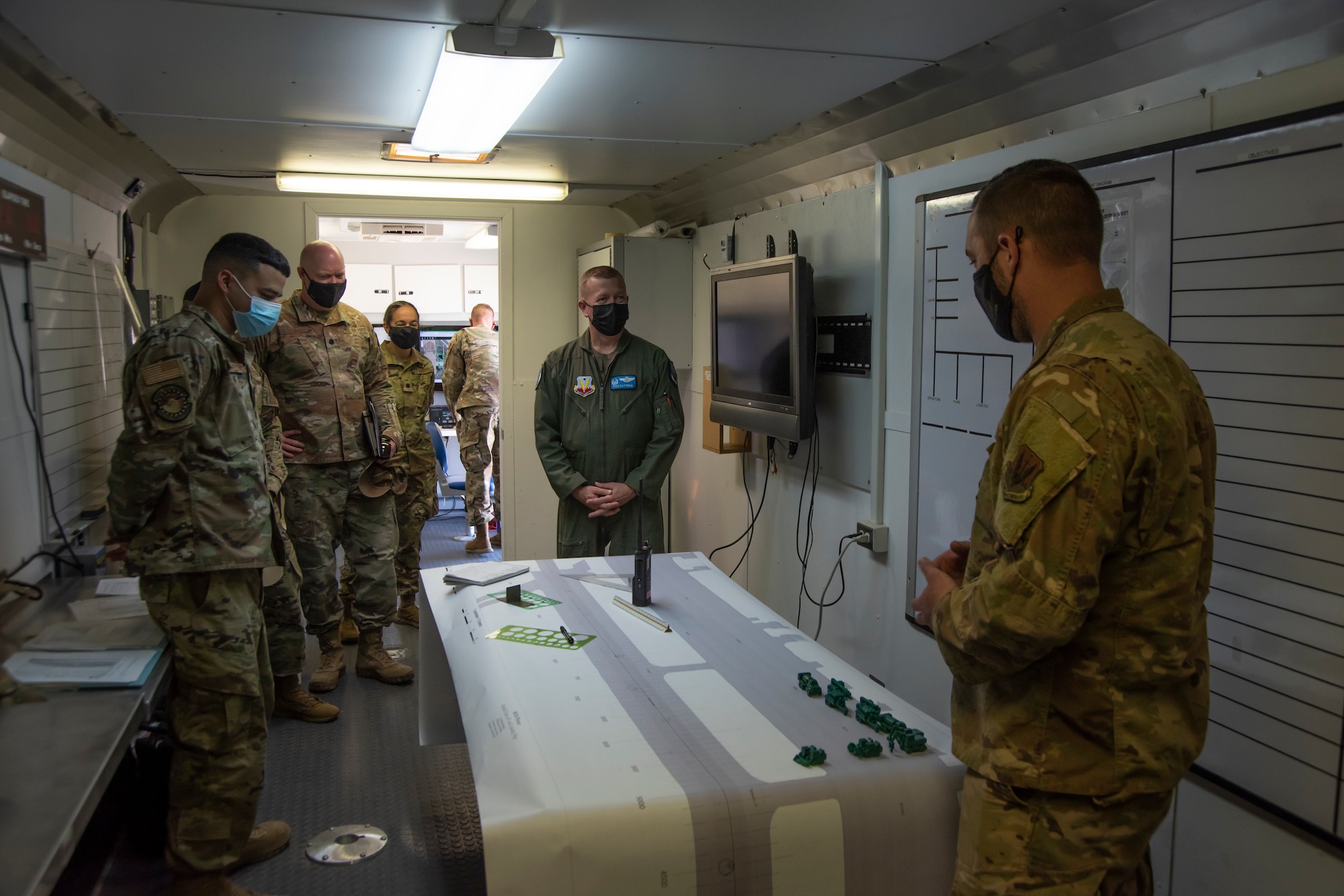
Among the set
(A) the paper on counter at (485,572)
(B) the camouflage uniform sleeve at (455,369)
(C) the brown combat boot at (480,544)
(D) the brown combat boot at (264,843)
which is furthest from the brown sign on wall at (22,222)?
(C) the brown combat boot at (480,544)

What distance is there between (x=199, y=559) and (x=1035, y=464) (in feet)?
6.17

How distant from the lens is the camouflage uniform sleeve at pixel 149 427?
6.68ft

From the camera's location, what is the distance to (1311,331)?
5.03ft

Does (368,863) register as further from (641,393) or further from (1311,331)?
(1311,331)

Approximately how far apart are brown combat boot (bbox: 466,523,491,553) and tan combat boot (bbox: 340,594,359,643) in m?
1.87

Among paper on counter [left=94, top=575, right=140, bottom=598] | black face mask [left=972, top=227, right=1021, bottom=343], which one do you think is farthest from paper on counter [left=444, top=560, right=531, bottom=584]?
black face mask [left=972, top=227, right=1021, bottom=343]

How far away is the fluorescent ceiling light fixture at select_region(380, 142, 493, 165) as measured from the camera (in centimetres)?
366

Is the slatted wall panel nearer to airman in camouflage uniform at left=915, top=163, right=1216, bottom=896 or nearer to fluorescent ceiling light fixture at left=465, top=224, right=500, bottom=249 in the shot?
airman in camouflage uniform at left=915, top=163, right=1216, bottom=896

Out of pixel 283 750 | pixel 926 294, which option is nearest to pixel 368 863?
pixel 283 750

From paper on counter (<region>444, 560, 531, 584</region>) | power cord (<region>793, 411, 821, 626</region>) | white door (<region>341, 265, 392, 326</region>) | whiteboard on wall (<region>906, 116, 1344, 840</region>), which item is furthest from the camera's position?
white door (<region>341, 265, 392, 326</region>)

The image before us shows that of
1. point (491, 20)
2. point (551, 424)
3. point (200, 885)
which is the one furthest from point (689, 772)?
point (551, 424)

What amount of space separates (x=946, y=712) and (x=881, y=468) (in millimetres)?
846

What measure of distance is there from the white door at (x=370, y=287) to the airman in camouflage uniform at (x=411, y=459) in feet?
12.0

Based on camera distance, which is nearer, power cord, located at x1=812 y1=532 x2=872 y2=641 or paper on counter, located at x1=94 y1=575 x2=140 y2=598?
paper on counter, located at x1=94 y1=575 x2=140 y2=598
